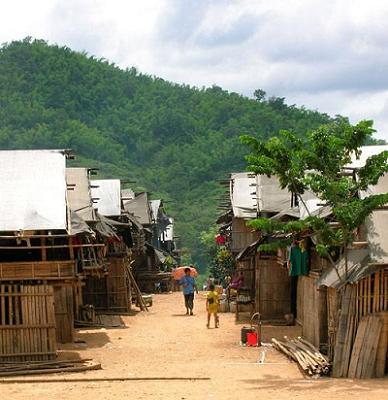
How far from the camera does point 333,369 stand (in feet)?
65.0

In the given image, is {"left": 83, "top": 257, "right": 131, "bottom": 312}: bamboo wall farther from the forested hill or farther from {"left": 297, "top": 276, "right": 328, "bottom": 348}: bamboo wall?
the forested hill

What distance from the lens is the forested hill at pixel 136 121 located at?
104 m

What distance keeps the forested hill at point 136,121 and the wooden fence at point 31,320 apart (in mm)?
68761

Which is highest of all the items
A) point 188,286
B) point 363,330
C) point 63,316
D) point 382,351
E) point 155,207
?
point 155,207

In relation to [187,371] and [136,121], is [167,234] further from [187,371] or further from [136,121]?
[136,121]

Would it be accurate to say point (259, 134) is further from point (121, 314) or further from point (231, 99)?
point (121, 314)

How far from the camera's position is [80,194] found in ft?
112

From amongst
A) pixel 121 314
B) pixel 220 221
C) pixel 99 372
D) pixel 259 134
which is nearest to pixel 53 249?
pixel 99 372

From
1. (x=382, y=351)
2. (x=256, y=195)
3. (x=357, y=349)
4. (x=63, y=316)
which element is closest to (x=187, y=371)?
(x=357, y=349)

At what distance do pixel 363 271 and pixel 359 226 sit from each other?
5.37 feet

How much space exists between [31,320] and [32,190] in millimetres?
3530

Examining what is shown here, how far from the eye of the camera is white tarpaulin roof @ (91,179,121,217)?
40.3 m

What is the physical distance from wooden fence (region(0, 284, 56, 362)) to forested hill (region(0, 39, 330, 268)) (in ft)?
226

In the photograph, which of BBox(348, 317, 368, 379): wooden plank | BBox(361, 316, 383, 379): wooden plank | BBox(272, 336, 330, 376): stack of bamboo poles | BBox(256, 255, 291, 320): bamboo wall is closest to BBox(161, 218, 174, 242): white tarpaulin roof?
BBox(256, 255, 291, 320): bamboo wall
